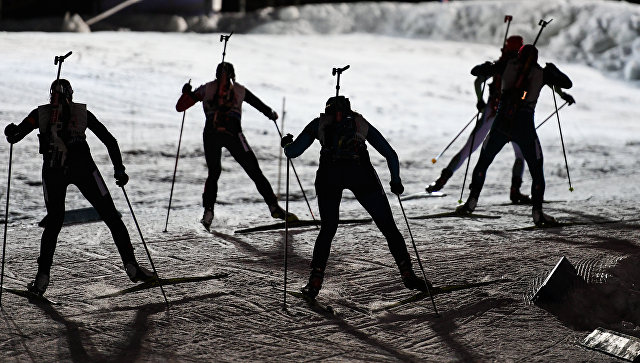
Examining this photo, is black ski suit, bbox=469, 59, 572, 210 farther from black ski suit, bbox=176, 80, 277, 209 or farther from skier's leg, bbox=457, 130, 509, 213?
black ski suit, bbox=176, 80, 277, 209

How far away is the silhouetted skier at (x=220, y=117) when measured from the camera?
807 cm

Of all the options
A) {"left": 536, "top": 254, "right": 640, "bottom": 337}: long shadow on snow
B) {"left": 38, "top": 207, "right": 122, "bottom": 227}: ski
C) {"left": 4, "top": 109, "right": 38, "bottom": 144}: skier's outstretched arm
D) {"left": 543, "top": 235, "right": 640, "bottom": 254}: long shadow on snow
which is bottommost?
{"left": 38, "top": 207, "right": 122, "bottom": 227}: ski

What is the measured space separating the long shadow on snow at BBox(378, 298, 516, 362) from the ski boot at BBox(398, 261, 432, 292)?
0.38 metres

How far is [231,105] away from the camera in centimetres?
814

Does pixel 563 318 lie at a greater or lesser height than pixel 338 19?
lesser

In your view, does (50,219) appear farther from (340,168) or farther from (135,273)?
(340,168)

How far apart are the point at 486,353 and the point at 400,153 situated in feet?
31.6

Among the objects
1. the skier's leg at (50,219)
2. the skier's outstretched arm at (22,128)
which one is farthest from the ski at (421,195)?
the skier's outstretched arm at (22,128)

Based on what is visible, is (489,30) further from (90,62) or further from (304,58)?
(90,62)

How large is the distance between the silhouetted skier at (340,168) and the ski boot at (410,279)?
0.20m

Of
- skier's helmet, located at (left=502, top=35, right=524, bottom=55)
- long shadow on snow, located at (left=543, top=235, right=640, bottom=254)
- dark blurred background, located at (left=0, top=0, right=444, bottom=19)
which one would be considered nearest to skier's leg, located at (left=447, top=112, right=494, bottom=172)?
skier's helmet, located at (left=502, top=35, right=524, bottom=55)

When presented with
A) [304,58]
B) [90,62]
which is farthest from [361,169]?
[304,58]

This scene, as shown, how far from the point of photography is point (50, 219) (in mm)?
5848

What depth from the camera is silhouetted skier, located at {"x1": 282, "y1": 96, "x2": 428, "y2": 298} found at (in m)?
5.66
